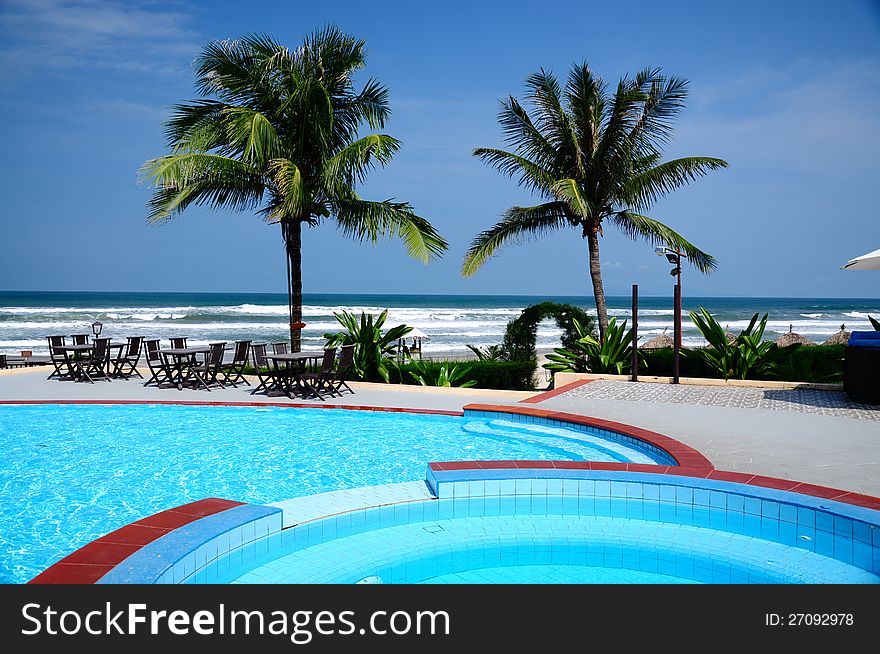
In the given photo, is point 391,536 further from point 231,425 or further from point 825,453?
point 231,425

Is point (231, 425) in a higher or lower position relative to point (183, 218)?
lower

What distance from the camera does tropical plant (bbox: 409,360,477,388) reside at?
12.3m

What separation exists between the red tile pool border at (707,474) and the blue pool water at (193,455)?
101 centimetres

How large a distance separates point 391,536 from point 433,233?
944 centimetres

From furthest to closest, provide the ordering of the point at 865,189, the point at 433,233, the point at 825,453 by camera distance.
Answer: the point at 865,189
the point at 433,233
the point at 825,453

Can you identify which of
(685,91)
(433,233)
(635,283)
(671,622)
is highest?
(685,91)

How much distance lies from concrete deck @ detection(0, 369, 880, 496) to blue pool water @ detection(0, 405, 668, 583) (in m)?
0.68

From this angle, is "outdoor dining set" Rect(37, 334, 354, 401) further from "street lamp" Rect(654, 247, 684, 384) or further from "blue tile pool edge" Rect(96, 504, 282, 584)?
"blue tile pool edge" Rect(96, 504, 282, 584)

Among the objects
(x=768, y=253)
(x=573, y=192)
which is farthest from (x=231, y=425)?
(x=768, y=253)

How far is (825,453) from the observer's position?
6086 millimetres

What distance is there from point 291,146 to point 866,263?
9872mm

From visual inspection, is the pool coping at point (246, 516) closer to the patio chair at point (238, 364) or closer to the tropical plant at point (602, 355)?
the tropical plant at point (602, 355)

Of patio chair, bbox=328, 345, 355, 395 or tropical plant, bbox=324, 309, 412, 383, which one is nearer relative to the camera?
patio chair, bbox=328, 345, 355, 395

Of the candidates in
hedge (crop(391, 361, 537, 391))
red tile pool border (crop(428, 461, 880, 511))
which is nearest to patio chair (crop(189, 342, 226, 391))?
hedge (crop(391, 361, 537, 391))
